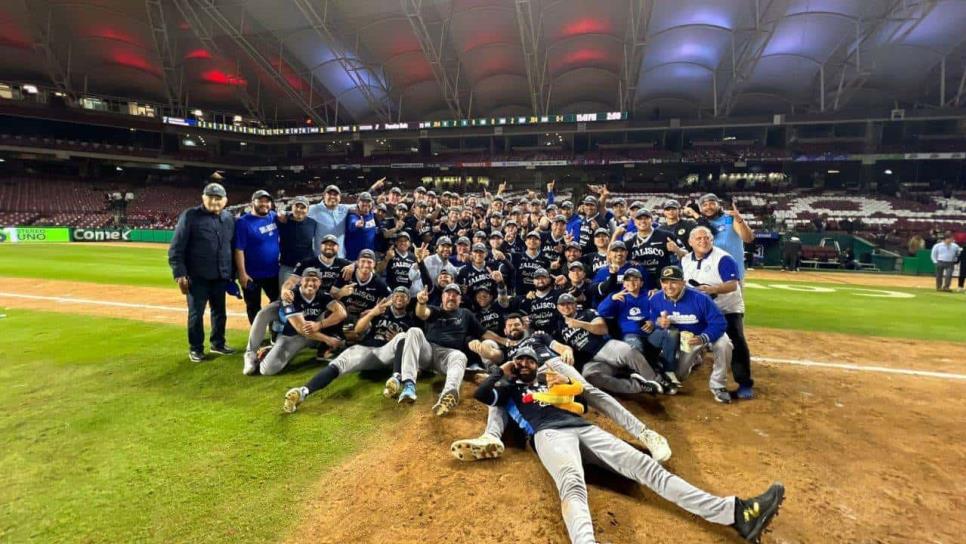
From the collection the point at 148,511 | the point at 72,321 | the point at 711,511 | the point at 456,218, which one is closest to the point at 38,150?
the point at 72,321

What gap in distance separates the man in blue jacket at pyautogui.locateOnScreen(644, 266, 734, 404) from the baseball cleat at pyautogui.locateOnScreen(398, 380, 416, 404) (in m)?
3.14

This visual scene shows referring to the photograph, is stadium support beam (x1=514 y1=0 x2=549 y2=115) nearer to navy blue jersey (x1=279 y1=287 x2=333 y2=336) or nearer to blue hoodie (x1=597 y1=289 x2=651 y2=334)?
blue hoodie (x1=597 y1=289 x2=651 y2=334)

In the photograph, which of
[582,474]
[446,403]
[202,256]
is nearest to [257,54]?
[202,256]

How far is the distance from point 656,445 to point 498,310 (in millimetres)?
3203

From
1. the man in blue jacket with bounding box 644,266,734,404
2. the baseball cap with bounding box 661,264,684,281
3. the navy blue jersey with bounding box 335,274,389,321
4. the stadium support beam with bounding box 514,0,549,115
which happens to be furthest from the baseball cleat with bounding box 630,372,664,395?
the stadium support beam with bounding box 514,0,549,115

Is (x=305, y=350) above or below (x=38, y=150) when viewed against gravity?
below

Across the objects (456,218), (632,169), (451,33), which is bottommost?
(456,218)

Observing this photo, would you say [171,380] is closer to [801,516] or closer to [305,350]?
[305,350]

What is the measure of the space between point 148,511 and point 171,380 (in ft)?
9.83

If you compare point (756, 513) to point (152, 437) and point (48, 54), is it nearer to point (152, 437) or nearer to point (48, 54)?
point (152, 437)

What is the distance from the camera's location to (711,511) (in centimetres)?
300

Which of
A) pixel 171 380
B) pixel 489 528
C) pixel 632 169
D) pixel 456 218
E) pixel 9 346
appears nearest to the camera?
pixel 489 528

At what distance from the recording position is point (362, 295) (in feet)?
21.0

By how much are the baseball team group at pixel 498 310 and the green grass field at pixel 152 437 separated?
18.0 inches
